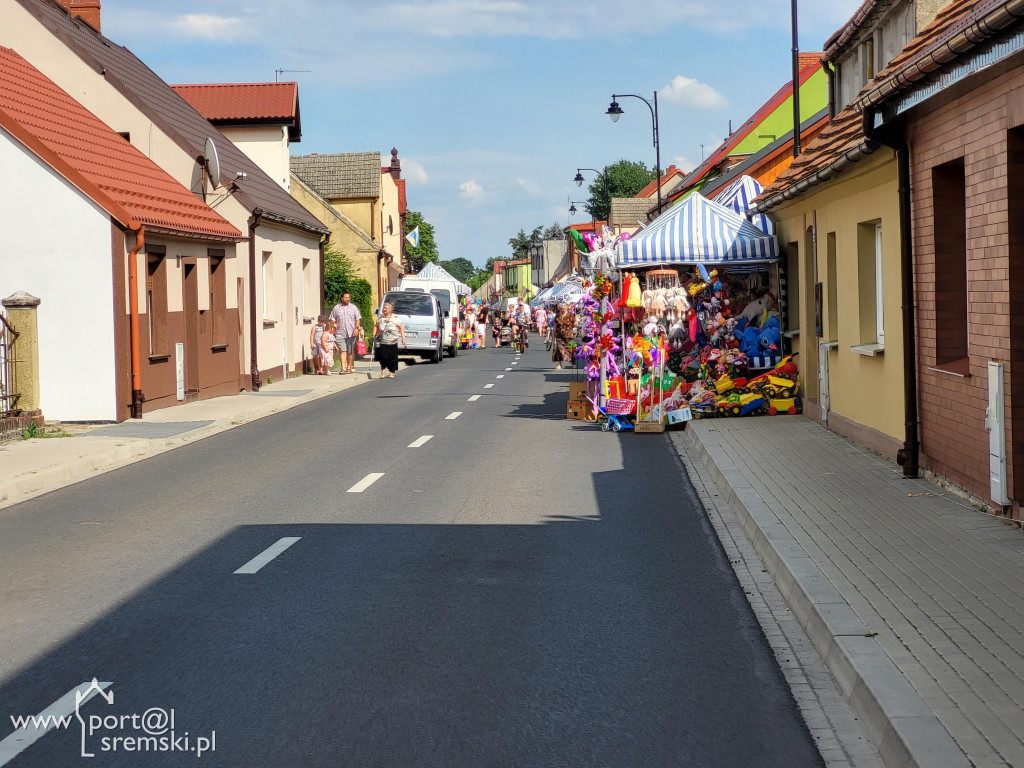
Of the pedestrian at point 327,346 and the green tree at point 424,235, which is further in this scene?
the green tree at point 424,235

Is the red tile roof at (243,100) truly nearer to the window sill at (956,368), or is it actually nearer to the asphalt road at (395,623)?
the asphalt road at (395,623)

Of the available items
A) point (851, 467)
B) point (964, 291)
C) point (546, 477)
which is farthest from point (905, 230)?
point (546, 477)

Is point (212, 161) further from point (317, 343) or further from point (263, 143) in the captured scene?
point (263, 143)

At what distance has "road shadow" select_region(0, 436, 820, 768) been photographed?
442 cm

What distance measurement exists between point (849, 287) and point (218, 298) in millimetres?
14044

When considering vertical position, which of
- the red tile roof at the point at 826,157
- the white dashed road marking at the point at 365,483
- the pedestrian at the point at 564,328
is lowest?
the white dashed road marking at the point at 365,483

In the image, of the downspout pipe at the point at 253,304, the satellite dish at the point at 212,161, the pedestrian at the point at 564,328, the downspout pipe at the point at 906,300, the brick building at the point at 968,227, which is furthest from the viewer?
the downspout pipe at the point at 253,304

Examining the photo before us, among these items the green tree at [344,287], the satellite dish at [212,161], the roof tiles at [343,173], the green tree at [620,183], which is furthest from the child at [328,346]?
the green tree at [620,183]

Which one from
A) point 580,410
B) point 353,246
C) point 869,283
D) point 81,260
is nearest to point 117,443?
point 81,260

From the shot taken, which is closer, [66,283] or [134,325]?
[66,283]

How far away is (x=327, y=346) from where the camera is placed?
32.2 m

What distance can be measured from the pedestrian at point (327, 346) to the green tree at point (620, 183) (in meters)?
107

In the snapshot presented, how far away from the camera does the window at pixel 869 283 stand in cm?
1345

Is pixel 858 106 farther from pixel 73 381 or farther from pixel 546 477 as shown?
pixel 73 381
